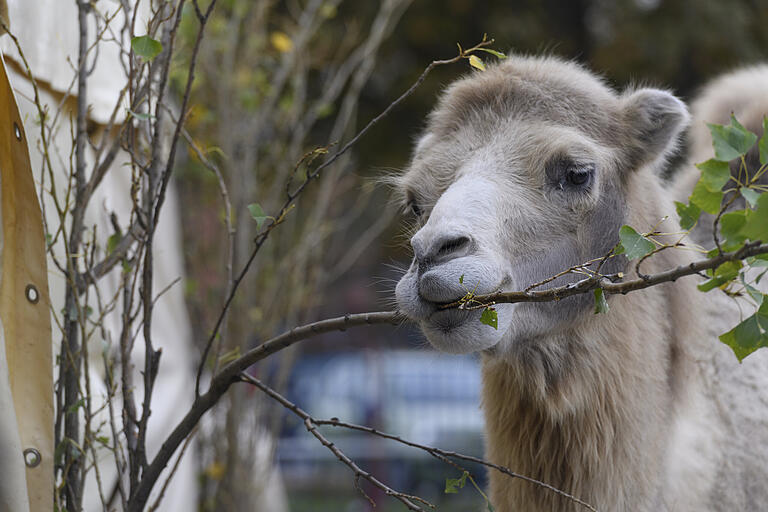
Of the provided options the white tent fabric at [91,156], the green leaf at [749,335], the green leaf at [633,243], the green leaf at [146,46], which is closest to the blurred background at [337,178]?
the white tent fabric at [91,156]

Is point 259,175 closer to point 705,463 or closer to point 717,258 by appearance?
point 705,463

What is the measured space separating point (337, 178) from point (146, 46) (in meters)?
3.21

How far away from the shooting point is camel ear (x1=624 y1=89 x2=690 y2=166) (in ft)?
9.74

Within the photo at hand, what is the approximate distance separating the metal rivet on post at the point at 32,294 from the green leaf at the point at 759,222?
5.69 feet

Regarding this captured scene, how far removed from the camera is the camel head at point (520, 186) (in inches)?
91.9

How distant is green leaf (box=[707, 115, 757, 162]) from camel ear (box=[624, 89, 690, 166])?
123cm

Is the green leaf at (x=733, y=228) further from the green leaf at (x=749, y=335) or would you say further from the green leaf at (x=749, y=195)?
the green leaf at (x=749, y=335)

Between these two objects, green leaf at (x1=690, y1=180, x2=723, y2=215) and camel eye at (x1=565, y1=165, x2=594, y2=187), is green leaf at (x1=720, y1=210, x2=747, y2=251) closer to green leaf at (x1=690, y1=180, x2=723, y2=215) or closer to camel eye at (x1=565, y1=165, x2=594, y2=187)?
green leaf at (x1=690, y1=180, x2=723, y2=215)

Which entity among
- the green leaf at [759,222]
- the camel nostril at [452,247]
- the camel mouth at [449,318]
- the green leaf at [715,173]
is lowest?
the green leaf at [759,222]

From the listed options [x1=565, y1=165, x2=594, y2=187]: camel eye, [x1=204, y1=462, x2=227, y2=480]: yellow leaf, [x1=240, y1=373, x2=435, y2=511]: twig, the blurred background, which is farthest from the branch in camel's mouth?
[x1=204, y1=462, x2=227, y2=480]: yellow leaf

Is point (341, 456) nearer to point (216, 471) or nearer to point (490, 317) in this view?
point (490, 317)

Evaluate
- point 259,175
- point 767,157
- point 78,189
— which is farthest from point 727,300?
point 259,175

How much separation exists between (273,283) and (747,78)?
2963 millimetres

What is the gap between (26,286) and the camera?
7.23 ft
